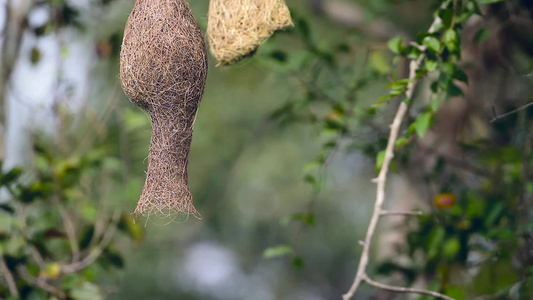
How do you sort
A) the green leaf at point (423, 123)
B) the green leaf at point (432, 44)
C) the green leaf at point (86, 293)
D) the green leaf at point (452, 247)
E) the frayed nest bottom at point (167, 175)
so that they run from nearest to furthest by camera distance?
the frayed nest bottom at point (167, 175), the green leaf at point (432, 44), the green leaf at point (423, 123), the green leaf at point (452, 247), the green leaf at point (86, 293)

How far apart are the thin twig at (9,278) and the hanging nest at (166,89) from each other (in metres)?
1.37

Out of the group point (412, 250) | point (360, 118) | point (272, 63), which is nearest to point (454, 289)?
point (412, 250)

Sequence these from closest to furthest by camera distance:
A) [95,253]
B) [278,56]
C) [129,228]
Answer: [278,56], [95,253], [129,228]

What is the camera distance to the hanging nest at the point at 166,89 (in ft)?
6.43

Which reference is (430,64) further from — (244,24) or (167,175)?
(167,175)

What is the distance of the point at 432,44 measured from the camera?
2.22m

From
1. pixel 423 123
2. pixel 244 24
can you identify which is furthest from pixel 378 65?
pixel 244 24

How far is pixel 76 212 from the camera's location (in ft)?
11.9

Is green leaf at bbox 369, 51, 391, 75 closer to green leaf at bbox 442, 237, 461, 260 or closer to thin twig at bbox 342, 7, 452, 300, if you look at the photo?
green leaf at bbox 442, 237, 461, 260

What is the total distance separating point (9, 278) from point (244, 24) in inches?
63.7

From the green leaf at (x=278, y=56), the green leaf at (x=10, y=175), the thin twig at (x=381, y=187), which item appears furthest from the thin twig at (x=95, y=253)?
the thin twig at (x=381, y=187)

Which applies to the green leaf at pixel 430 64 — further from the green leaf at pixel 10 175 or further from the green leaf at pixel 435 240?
the green leaf at pixel 10 175

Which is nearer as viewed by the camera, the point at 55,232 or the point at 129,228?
the point at 55,232

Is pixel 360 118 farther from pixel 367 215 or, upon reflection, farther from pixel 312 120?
pixel 367 215
